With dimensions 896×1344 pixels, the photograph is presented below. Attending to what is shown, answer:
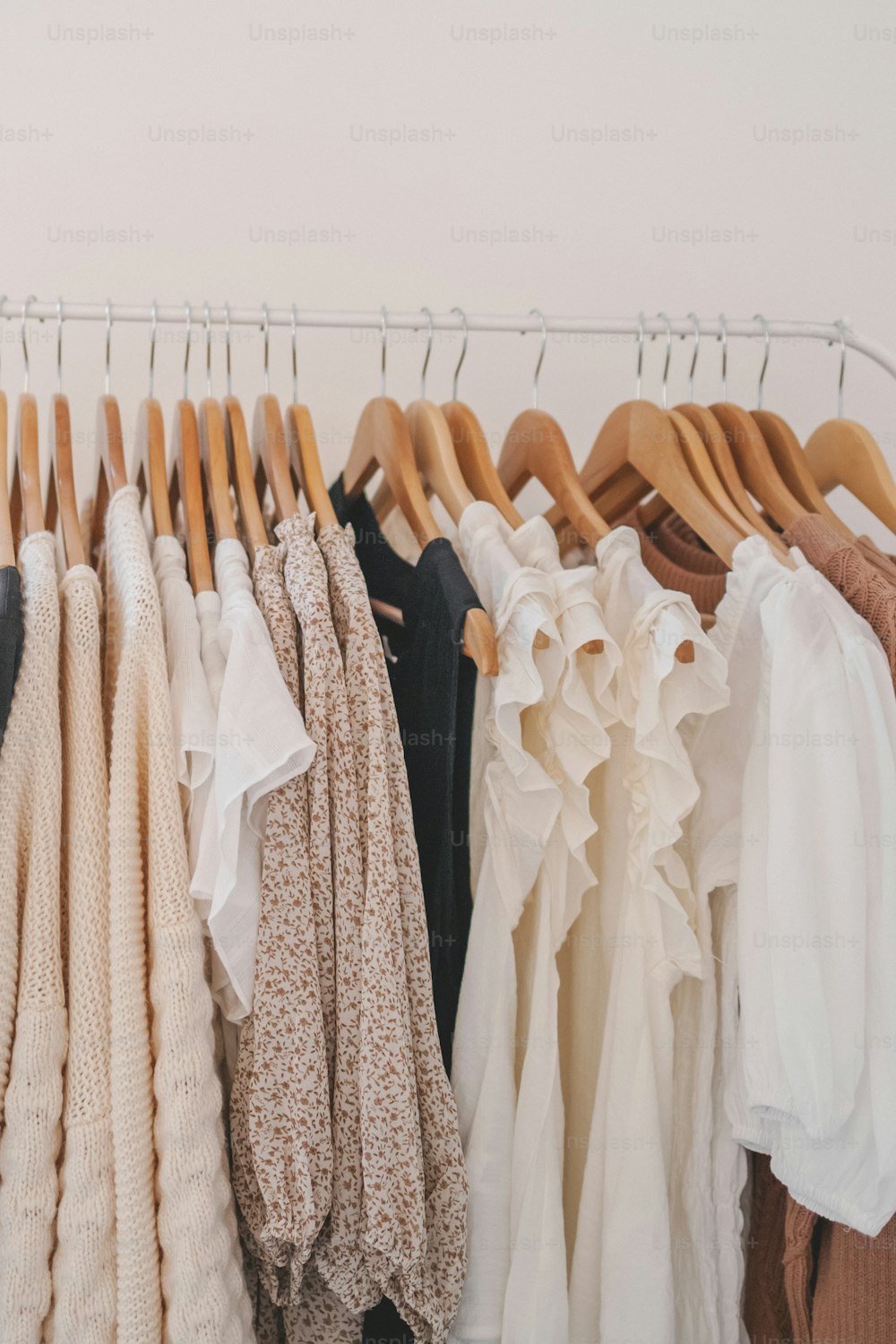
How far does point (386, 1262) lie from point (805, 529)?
0.78 meters

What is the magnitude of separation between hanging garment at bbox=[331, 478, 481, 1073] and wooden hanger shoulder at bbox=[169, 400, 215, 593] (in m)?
0.20

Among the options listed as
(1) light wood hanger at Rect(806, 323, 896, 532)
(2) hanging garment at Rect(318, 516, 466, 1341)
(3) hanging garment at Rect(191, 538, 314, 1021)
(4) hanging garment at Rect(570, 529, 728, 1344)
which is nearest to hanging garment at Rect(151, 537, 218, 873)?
(3) hanging garment at Rect(191, 538, 314, 1021)

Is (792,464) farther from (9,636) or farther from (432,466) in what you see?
(9,636)

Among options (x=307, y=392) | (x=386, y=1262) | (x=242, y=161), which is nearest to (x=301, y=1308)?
(x=386, y=1262)

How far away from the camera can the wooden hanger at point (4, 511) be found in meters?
1.01

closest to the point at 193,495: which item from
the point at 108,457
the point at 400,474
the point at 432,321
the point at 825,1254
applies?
the point at 108,457

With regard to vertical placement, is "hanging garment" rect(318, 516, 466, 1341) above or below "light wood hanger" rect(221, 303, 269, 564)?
below

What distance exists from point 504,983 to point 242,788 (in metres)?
0.30

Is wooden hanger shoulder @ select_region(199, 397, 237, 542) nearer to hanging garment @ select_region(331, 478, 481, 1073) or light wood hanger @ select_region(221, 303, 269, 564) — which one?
light wood hanger @ select_region(221, 303, 269, 564)

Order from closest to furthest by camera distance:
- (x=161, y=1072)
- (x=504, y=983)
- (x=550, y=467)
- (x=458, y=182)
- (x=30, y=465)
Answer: (x=161, y=1072)
(x=504, y=983)
(x=30, y=465)
(x=550, y=467)
(x=458, y=182)

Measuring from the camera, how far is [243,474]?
1.16 metres

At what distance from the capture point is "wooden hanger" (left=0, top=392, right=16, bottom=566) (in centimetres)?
101

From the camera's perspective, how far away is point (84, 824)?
96cm

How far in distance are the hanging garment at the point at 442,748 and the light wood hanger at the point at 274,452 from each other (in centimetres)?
15
